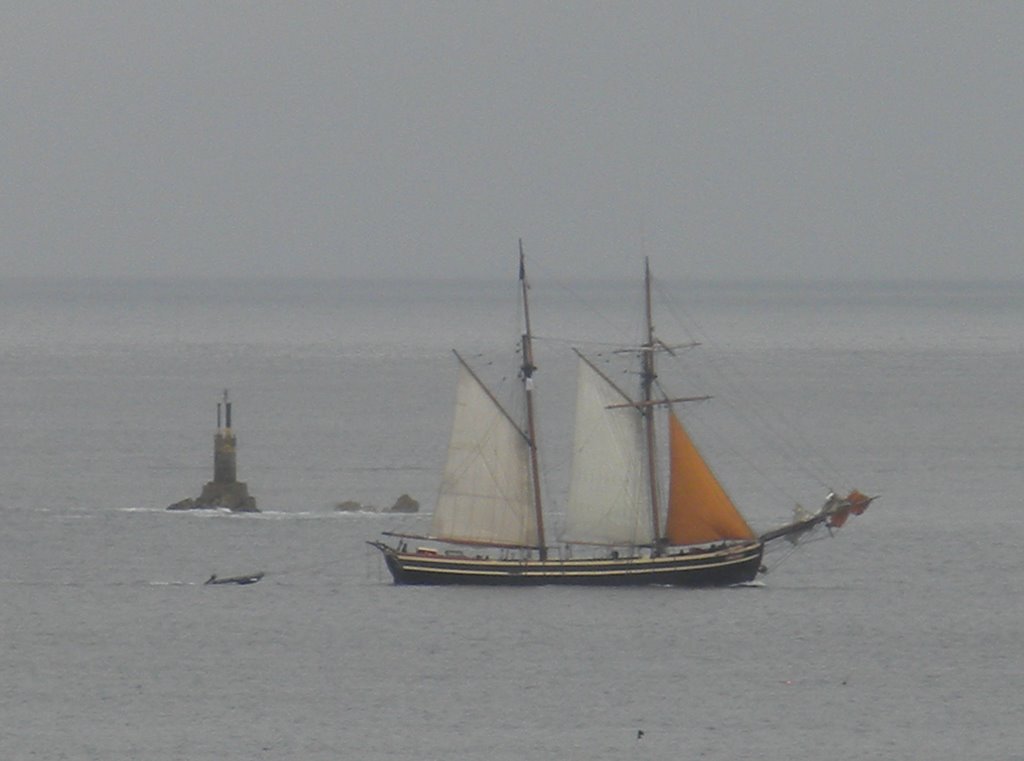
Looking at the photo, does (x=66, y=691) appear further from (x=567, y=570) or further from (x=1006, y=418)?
(x=1006, y=418)

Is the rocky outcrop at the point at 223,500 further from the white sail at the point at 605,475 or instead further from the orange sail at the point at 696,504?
the orange sail at the point at 696,504

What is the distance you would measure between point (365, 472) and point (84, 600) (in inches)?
1532

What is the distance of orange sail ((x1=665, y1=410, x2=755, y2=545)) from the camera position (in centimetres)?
6831

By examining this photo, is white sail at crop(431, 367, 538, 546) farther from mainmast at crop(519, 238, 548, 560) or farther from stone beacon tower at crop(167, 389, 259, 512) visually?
stone beacon tower at crop(167, 389, 259, 512)

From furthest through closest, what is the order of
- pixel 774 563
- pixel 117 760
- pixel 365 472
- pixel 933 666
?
pixel 365 472 < pixel 774 563 < pixel 933 666 < pixel 117 760

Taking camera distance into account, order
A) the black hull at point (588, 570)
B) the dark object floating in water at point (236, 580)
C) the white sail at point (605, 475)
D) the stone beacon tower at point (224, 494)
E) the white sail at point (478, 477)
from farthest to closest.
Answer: the stone beacon tower at point (224, 494)
the white sail at point (605, 475)
the white sail at point (478, 477)
the dark object floating in water at point (236, 580)
the black hull at point (588, 570)

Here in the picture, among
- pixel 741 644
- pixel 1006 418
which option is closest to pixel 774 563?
pixel 741 644

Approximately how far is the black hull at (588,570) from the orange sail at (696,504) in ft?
2.41

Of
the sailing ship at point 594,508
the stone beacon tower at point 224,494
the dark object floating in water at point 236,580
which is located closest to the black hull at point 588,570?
the sailing ship at point 594,508

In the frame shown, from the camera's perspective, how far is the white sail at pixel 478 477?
69688 millimetres

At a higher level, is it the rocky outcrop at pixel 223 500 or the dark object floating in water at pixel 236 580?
the rocky outcrop at pixel 223 500

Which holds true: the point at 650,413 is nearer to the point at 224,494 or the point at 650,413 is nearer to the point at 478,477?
the point at 478,477

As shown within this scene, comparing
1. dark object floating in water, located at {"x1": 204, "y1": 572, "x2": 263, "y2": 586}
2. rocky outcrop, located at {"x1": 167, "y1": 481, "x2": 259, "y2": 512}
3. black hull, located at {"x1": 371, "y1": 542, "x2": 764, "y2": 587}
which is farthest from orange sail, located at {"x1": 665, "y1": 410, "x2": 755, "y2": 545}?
rocky outcrop, located at {"x1": 167, "y1": 481, "x2": 259, "y2": 512}

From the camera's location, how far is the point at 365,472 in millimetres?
105062
